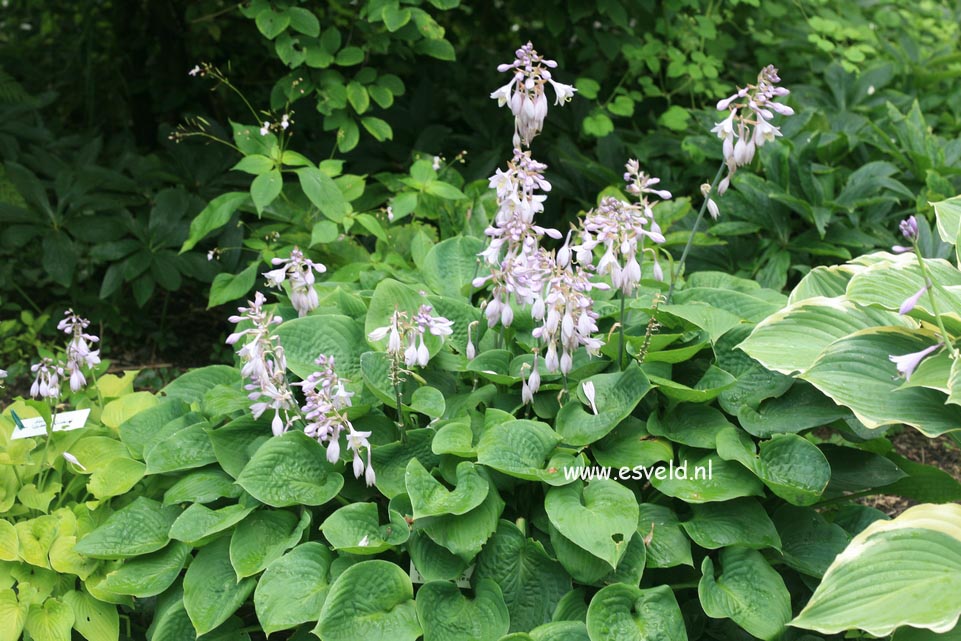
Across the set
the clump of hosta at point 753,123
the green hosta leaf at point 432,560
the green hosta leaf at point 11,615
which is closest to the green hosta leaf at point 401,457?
the green hosta leaf at point 432,560

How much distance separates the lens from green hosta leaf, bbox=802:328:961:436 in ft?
7.47

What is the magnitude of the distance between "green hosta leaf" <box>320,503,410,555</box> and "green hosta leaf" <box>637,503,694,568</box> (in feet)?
2.06

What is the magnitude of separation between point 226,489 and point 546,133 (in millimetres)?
3082

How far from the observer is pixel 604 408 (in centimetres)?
254

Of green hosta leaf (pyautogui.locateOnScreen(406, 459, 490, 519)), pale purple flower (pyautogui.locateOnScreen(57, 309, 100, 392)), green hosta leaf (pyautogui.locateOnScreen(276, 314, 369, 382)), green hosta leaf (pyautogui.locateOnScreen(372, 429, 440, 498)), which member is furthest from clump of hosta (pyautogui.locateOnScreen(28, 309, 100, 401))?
green hosta leaf (pyautogui.locateOnScreen(406, 459, 490, 519))

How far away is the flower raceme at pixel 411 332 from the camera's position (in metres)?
2.37

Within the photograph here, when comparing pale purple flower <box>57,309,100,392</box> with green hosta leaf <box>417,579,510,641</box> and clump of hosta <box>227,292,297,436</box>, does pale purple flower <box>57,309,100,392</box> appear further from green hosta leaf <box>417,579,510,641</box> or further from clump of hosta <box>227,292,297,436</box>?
green hosta leaf <box>417,579,510,641</box>

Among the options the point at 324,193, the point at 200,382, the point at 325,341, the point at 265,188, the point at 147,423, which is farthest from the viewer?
the point at 324,193

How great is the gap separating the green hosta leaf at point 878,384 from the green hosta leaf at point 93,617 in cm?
198

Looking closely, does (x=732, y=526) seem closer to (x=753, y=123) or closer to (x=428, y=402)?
(x=428, y=402)

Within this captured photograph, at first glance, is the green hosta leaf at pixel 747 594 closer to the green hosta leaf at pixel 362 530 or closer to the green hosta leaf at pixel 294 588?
the green hosta leaf at pixel 362 530

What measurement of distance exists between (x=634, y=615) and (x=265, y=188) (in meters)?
2.13

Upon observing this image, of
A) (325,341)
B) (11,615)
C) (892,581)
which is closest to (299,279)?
(325,341)

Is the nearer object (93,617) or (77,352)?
(93,617)
